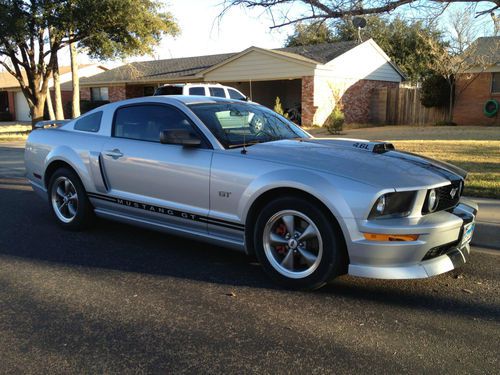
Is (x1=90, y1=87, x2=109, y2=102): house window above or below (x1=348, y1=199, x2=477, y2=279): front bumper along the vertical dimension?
above

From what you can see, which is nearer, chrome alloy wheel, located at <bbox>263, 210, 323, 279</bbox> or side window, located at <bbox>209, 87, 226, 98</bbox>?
chrome alloy wheel, located at <bbox>263, 210, 323, 279</bbox>

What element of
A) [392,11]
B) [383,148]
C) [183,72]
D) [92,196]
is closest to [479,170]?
[392,11]

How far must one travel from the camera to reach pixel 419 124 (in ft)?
85.8

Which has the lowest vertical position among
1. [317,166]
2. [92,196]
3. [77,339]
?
[77,339]

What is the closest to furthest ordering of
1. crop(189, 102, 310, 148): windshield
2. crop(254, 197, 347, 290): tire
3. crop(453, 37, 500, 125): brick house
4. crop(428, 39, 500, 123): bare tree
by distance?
crop(254, 197, 347, 290): tire, crop(189, 102, 310, 148): windshield, crop(428, 39, 500, 123): bare tree, crop(453, 37, 500, 125): brick house

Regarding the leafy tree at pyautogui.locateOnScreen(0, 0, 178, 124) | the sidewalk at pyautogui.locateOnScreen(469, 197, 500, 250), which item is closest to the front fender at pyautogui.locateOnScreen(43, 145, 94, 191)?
the sidewalk at pyautogui.locateOnScreen(469, 197, 500, 250)

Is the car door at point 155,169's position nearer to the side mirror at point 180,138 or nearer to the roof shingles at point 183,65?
the side mirror at point 180,138

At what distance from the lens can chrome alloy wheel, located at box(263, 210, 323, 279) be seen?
13.4 ft

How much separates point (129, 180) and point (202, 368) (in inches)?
107

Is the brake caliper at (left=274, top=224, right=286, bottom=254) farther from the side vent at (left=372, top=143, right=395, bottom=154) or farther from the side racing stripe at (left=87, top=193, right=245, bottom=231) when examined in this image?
the side vent at (left=372, top=143, right=395, bottom=154)

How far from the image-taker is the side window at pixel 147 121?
16.7 ft

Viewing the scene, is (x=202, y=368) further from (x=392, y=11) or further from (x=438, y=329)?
(x=392, y=11)

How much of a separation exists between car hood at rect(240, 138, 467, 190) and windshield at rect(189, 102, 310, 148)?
240 mm

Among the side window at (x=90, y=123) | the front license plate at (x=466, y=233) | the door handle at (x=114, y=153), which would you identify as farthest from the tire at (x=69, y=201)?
the front license plate at (x=466, y=233)
